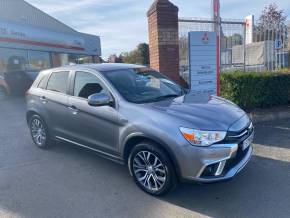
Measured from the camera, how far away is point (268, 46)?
9.37m

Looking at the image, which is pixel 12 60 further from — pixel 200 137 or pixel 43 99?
pixel 200 137

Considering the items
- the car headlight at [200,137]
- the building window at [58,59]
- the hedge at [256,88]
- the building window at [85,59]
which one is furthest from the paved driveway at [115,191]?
the building window at [85,59]

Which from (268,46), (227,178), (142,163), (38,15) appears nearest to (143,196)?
(142,163)

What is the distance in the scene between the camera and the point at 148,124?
3543 millimetres

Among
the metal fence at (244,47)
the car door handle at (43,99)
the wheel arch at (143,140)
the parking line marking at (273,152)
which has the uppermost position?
the metal fence at (244,47)

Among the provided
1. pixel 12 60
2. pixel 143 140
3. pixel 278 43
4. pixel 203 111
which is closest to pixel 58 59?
pixel 12 60

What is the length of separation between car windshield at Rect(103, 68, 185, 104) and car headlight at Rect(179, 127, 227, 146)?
0.92m

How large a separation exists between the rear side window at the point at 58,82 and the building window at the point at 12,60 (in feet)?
39.0

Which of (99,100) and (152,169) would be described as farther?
(99,100)

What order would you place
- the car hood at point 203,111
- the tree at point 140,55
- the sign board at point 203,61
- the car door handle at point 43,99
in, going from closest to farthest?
the car hood at point 203,111
the car door handle at point 43,99
the sign board at point 203,61
the tree at point 140,55

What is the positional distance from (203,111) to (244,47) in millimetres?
6008

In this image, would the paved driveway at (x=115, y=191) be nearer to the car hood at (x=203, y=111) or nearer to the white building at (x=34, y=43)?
the car hood at (x=203, y=111)

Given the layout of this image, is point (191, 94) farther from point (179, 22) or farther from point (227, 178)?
point (179, 22)

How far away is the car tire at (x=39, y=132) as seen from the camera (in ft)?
17.7
